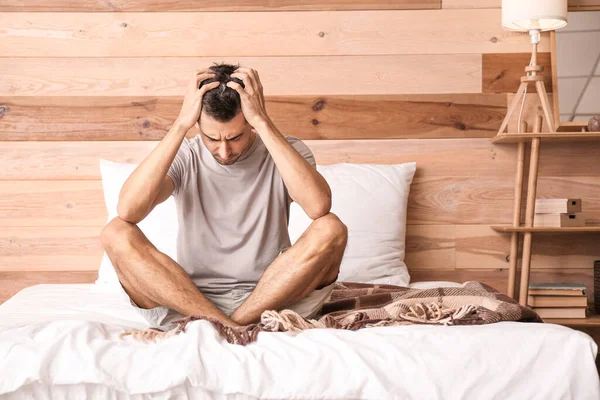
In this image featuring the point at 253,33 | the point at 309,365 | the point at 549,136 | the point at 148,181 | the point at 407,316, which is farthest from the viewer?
the point at 253,33

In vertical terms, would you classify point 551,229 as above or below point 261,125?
below

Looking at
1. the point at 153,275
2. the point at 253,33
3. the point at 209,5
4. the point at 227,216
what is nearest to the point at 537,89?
the point at 253,33

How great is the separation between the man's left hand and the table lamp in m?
1.28

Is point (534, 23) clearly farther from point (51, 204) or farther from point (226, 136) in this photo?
point (51, 204)

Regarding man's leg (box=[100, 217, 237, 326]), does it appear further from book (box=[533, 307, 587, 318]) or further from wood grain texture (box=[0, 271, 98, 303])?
book (box=[533, 307, 587, 318])

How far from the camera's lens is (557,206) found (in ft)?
9.53

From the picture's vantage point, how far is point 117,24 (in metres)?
3.07

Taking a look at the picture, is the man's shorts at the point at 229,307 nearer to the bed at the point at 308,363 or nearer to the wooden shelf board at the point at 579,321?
the bed at the point at 308,363

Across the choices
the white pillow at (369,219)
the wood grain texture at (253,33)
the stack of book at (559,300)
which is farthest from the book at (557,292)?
the wood grain texture at (253,33)

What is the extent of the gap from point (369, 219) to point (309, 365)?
53.1 inches

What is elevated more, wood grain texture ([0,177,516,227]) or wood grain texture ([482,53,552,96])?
wood grain texture ([482,53,552,96])

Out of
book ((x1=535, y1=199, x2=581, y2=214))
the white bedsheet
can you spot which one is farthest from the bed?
book ((x1=535, y1=199, x2=581, y2=214))

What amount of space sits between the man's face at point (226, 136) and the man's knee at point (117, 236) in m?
0.32

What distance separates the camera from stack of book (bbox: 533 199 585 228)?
9.46ft
